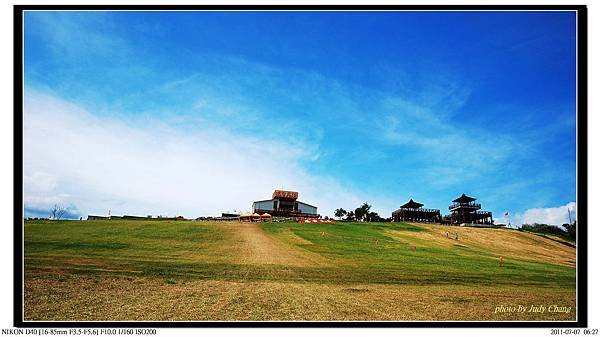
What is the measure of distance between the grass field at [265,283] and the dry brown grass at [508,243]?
1122cm

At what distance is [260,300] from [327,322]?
362 centimetres

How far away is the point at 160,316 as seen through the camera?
38.0 feet

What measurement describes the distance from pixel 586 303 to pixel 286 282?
38.8ft

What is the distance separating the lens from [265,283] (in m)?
17.2

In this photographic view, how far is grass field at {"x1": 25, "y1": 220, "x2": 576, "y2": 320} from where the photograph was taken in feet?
40.8

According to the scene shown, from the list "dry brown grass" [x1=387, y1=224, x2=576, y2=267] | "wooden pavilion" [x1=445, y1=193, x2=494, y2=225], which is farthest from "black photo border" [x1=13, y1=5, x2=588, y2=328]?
"wooden pavilion" [x1=445, y1=193, x2=494, y2=225]

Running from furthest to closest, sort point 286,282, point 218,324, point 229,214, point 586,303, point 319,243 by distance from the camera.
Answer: point 229,214 → point 319,243 → point 286,282 → point 586,303 → point 218,324

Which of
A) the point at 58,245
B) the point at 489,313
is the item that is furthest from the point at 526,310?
the point at 58,245

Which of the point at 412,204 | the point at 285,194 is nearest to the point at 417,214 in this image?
the point at 412,204

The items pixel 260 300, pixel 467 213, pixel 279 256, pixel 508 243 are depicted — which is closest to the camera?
pixel 260 300

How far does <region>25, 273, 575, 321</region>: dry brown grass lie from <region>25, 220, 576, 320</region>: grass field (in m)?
0.04

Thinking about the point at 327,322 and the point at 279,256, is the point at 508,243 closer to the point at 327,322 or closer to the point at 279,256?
the point at 279,256

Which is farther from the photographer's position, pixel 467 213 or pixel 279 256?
pixel 467 213

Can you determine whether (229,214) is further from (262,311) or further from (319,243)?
(262,311)
